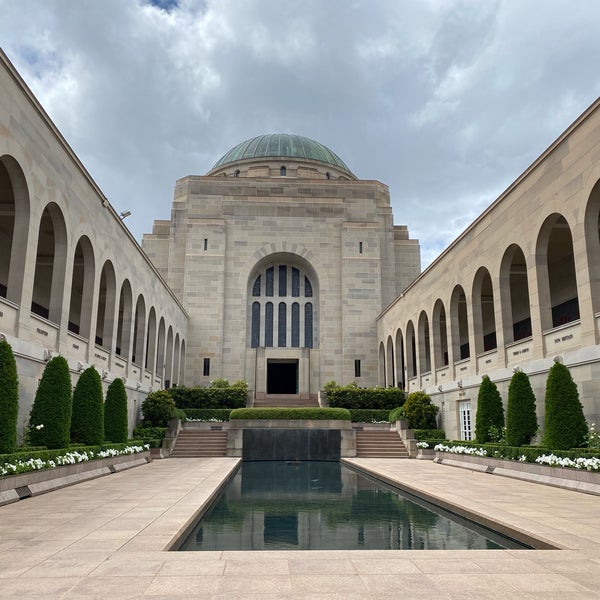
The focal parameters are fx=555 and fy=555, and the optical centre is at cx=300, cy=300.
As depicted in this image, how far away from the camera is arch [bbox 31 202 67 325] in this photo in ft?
52.2

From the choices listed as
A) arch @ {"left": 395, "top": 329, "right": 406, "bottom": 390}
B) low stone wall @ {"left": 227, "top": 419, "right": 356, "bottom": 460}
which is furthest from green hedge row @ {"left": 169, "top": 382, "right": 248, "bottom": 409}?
arch @ {"left": 395, "top": 329, "right": 406, "bottom": 390}

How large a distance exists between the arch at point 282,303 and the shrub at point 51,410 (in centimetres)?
2408

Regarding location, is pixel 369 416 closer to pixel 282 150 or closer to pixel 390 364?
pixel 390 364

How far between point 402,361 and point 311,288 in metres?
9.05

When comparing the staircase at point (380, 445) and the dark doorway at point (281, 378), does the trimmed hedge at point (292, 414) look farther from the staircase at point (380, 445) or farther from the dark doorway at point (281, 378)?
the dark doorway at point (281, 378)

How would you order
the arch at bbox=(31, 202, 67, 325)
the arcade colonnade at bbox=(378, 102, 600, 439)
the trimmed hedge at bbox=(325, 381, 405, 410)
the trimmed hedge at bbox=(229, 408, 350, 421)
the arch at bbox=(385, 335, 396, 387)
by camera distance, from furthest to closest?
the arch at bbox=(385, 335, 396, 387)
the trimmed hedge at bbox=(325, 381, 405, 410)
the trimmed hedge at bbox=(229, 408, 350, 421)
the arch at bbox=(31, 202, 67, 325)
the arcade colonnade at bbox=(378, 102, 600, 439)

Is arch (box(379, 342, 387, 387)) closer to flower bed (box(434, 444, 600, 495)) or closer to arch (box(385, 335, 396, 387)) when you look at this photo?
arch (box(385, 335, 396, 387))

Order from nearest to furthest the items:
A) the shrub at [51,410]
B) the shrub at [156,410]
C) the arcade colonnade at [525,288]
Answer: the shrub at [51,410]
the arcade colonnade at [525,288]
the shrub at [156,410]

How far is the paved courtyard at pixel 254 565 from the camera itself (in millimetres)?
4750

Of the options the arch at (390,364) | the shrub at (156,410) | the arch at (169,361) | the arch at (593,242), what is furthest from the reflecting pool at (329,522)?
the arch at (390,364)

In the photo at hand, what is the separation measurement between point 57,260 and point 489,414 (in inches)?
564

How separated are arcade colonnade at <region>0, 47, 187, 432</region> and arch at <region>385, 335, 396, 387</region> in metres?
14.4

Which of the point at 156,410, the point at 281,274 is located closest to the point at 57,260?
the point at 156,410

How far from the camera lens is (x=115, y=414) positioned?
724 inches
